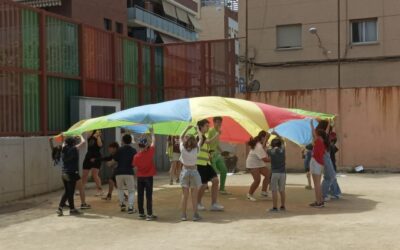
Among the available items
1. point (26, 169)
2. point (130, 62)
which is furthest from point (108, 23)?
point (26, 169)

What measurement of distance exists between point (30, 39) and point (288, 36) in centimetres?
1311

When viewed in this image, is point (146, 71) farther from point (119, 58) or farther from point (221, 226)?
point (221, 226)

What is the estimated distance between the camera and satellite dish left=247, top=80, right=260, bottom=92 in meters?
Result: 23.4

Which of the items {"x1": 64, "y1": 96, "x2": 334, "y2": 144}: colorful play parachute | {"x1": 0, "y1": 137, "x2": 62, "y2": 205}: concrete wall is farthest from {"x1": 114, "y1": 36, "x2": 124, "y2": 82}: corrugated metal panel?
{"x1": 64, "y1": 96, "x2": 334, "y2": 144}: colorful play parachute

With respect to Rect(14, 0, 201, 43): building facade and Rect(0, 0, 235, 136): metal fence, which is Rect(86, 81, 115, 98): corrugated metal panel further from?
Rect(14, 0, 201, 43): building facade

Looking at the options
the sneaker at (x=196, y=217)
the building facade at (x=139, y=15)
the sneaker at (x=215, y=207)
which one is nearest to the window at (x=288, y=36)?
the sneaker at (x=215, y=207)

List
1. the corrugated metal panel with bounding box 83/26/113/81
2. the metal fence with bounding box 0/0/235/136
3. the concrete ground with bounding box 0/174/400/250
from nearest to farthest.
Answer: the concrete ground with bounding box 0/174/400/250 → the metal fence with bounding box 0/0/235/136 → the corrugated metal panel with bounding box 83/26/113/81

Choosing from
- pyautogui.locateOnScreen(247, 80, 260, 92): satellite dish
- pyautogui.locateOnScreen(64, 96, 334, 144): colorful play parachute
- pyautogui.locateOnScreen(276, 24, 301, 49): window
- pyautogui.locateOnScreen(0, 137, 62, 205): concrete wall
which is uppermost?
pyautogui.locateOnScreen(276, 24, 301, 49): window

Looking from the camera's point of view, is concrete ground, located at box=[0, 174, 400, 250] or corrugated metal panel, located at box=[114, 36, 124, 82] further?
corrugated metal panel, located at box=[114, 36, 124, 82]

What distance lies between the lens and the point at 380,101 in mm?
18797

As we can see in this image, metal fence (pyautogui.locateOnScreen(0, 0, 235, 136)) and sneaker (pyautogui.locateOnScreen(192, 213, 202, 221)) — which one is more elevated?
metal fence (pyautogui.locateOnScreen(0, 0, 235, 136))

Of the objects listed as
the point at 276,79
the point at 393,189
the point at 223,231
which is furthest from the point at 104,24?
the point at 223,231

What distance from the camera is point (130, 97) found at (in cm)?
1902

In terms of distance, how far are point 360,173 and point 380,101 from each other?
2.48 m
